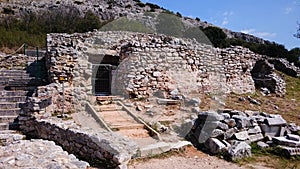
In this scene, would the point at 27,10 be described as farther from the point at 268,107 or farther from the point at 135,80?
the point at 268,107

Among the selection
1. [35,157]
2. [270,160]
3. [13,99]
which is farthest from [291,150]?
[13,99]

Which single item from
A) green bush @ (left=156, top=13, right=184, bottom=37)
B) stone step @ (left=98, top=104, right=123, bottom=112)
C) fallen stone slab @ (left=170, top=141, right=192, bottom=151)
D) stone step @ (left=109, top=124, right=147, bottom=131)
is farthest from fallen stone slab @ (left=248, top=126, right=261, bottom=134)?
green bush @ (left=156, top=13, right=184, bottom=37)

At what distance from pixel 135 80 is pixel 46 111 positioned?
3.62m

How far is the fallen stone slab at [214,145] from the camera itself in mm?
6395

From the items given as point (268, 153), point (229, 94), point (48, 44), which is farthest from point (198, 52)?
point (48, 44)

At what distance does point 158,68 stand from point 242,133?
506 cm

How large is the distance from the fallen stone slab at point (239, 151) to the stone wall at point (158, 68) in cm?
458

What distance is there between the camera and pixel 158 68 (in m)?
11.2

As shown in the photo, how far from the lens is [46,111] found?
829cm

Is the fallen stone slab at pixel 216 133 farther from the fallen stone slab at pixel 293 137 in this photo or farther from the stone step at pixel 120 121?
the stone step at pixel 120 121

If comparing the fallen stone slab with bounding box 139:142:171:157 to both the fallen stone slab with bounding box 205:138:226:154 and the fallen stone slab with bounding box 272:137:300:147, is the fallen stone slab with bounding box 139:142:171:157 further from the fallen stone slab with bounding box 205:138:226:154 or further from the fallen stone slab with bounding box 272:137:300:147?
the fallen stone slab with bounding box 272:137:300:147

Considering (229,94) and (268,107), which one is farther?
(229,94)

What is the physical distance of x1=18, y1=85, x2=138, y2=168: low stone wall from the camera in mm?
5633

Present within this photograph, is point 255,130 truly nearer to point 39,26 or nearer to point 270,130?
point 270,130
